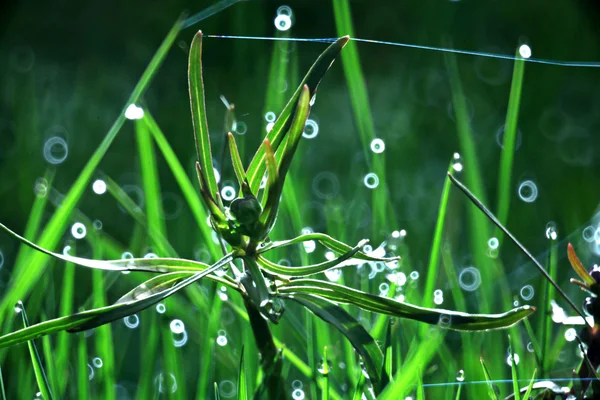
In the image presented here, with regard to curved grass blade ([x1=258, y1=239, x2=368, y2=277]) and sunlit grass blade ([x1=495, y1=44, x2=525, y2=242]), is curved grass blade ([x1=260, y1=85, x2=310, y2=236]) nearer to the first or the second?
curved grass blade ([x1=258, y1=239, x2=368, y2=277])

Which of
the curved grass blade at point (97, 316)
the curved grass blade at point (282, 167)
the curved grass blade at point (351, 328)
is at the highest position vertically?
the curved grass blade at point (282, 167)

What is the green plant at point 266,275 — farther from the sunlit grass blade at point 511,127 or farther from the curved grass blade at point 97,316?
the sunlit grass blade at point 511,127

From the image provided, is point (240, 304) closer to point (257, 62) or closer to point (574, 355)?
point (574, 355)

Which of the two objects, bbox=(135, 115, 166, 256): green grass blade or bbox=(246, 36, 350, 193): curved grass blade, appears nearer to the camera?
bbox=(246, 36, 350, 193): curved grass blade

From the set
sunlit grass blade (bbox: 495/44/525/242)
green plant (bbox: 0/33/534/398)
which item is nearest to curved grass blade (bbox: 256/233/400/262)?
green plant (bbox: 0/33/534/398)

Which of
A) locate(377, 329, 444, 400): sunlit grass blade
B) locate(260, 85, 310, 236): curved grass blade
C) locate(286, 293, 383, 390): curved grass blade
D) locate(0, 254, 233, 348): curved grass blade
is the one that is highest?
locate(260, 85, 310, 236): curved grass blade

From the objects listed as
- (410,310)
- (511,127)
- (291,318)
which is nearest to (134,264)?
(410,310)

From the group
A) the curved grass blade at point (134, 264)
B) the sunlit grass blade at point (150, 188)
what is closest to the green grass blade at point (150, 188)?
the sunlit grass blade at point (150, 188)
